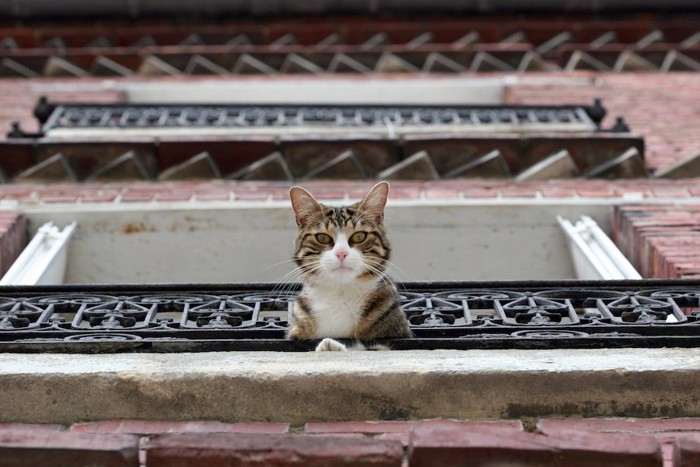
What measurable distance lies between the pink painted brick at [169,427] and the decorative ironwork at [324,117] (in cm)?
476

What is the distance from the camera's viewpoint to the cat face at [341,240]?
392 cm

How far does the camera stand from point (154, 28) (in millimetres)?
12133

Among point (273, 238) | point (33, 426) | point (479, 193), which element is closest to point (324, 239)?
point (33, 426)

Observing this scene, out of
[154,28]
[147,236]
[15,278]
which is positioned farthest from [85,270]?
[154,28]

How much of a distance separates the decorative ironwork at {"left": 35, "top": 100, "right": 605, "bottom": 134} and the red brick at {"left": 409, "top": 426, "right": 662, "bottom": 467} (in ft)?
17.4

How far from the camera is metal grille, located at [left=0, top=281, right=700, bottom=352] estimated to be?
374 centimetres

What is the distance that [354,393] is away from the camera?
328 cm

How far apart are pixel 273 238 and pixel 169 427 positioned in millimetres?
2986

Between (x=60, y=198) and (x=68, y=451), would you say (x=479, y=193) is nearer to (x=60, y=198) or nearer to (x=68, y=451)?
(x=60, y=198)

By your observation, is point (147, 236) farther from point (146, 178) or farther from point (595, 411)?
point (595, 411)

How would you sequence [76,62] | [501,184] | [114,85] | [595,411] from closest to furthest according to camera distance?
[595,411], [501,184], [114,85], [76,62]

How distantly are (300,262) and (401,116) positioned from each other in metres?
4.36

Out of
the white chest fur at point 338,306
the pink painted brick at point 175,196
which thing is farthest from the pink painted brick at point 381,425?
the pink painted brick at point 175,196

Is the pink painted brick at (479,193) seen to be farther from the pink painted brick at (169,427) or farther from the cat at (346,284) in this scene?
the pink painted brick at (169,427)
